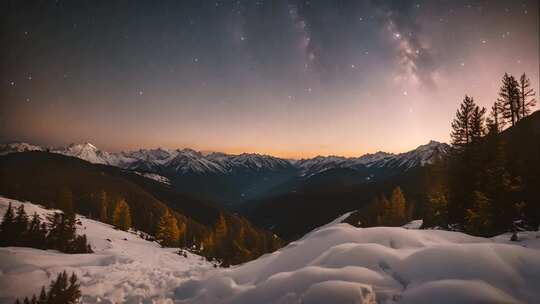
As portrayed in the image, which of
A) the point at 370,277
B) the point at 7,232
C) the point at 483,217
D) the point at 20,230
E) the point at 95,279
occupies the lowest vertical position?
the point at 95,279

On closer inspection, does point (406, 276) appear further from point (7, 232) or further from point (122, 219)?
point (122, 219)

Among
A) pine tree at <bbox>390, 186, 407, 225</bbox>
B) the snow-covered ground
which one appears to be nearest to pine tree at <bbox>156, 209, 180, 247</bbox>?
pine tree at <bbox>390, 186, 407, 225</bbox>

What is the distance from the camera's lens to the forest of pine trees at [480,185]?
22.2m

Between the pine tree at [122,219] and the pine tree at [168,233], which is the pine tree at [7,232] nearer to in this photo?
the pine tree at [168,233]

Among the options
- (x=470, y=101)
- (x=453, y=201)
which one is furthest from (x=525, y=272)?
(x=470, y=101)

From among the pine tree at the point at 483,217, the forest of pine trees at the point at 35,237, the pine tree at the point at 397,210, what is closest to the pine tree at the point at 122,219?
the forest of pine trees at the point at 35,237

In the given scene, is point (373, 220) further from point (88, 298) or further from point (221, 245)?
point (88, 298)

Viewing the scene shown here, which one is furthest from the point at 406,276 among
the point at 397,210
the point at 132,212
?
the point at 132,212

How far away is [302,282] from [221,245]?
191 ft

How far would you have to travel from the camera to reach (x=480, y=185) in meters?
25.8

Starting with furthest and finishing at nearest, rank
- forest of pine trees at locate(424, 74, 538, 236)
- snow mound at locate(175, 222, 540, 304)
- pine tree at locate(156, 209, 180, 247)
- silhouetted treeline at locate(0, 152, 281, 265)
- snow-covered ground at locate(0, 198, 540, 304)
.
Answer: silhouetted treeline at locate(0, 152, 281, 265)
pine tree at locate(156, 209, 180, 247)
forest of pine trees at locate(424, 74, 538, 236)
snow-covered ground at locate(0, 198, 540, 304)
snow mound at locate(175, 222, 540, 304)

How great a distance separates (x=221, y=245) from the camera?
6247 cm

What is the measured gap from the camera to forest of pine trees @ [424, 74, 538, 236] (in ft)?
72.8

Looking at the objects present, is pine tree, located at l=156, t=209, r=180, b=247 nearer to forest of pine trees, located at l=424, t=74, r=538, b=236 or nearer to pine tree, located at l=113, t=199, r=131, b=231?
pine tree, located at l=113, t=199, r=131, b=231
